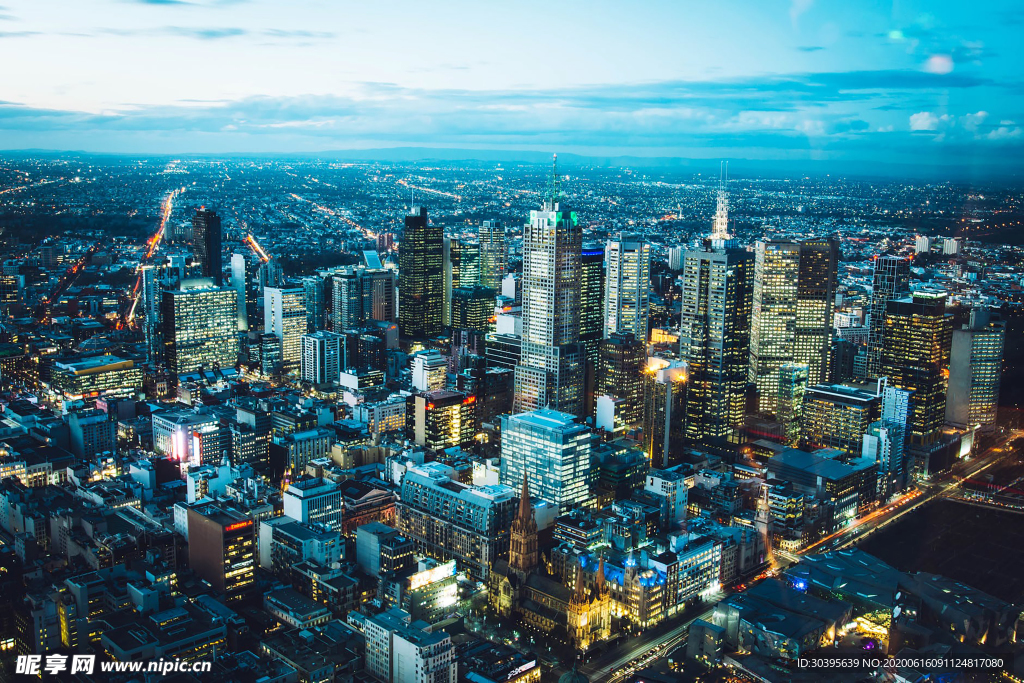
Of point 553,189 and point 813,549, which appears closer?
point 813,549

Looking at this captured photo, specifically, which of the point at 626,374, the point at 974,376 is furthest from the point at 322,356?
the point at 974,376

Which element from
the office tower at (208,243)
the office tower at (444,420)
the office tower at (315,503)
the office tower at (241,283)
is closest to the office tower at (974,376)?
the office tower at (444,420)

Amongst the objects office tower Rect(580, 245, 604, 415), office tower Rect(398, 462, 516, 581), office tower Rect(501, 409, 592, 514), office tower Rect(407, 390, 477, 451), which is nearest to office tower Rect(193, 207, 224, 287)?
office tower Rect(407, 390, 477, 451)

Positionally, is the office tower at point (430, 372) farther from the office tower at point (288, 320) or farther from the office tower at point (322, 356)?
the office tower at point (288, 320)

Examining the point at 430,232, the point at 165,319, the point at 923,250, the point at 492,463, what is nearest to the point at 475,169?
the point at 430,232

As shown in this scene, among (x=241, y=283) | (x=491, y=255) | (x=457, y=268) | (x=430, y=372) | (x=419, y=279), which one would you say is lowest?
(x=430, y=372)

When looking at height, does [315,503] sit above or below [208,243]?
below

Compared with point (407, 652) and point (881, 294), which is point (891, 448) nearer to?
point (881, 294)

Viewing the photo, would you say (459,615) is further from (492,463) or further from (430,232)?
(430,232)
